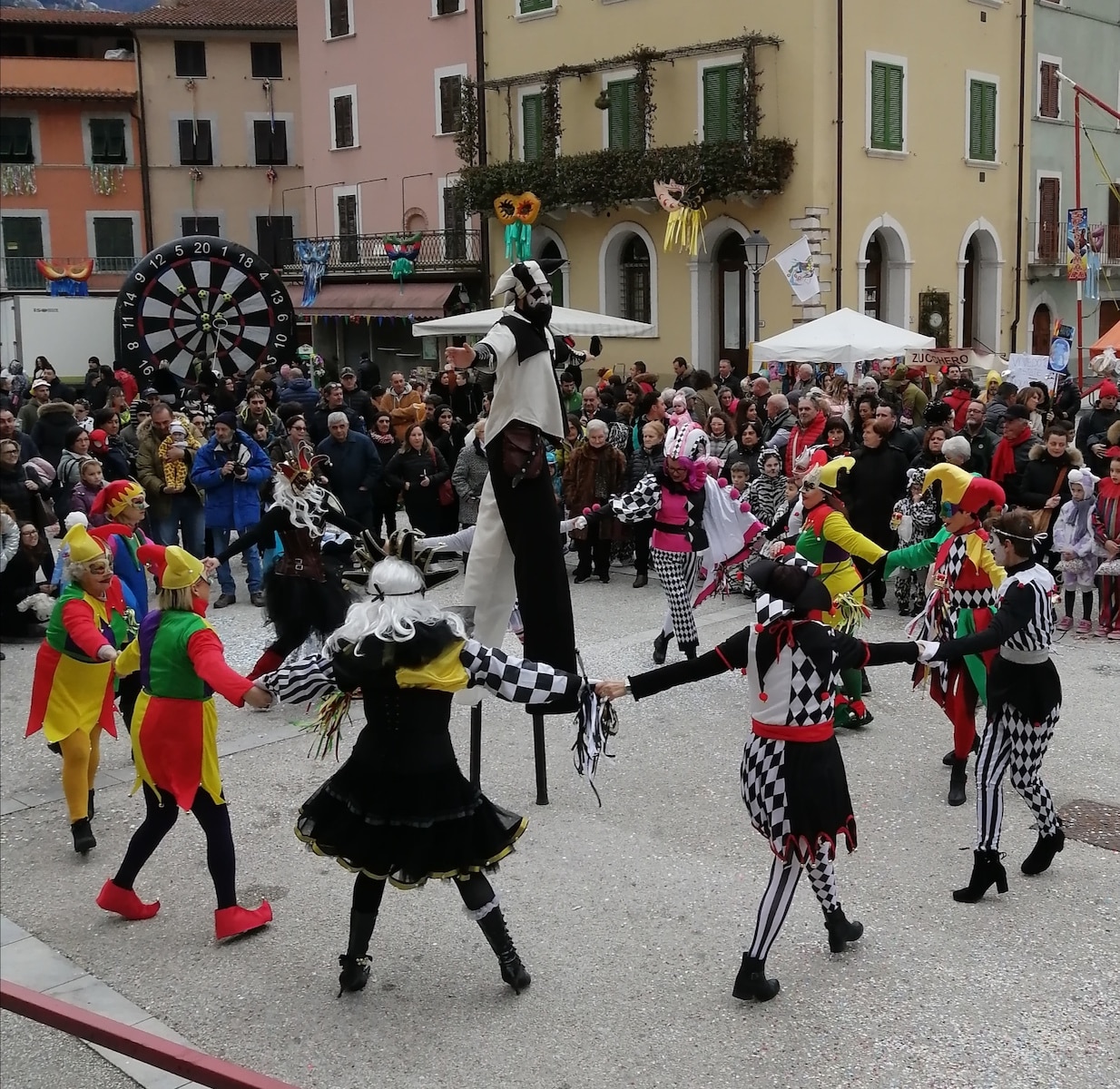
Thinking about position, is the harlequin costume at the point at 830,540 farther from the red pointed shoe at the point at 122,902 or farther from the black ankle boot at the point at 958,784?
the red pointed shoe at the point at 122,902

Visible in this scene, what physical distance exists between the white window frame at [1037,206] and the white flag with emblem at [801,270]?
1079cm

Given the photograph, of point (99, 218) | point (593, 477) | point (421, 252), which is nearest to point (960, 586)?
point (593, 477)

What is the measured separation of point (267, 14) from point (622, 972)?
1665 inches

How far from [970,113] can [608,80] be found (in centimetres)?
775

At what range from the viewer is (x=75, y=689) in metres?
6.92

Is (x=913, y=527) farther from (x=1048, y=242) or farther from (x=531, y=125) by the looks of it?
(x=1048, y=242)

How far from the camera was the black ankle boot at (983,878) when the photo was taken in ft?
19.1

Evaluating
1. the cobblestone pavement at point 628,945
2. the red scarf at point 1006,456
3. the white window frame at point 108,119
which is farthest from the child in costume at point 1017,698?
the white window frame at point 108,119

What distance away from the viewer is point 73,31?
140 ft

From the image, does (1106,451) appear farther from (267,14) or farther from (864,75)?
(267,14)

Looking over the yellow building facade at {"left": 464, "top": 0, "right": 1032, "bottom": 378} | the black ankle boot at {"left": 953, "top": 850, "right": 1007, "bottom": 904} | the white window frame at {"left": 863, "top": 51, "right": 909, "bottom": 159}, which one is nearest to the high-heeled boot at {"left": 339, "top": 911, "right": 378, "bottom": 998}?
the black ankle boot at {"left": 953, "top": 850, "right": 1007, "bottom": 904}

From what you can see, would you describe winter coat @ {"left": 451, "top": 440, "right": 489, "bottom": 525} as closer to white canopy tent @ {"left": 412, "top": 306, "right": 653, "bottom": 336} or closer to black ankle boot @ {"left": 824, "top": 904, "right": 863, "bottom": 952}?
white canopy tent @ {"left": 412, "top": 306, "right": 653, "bottom": 336}

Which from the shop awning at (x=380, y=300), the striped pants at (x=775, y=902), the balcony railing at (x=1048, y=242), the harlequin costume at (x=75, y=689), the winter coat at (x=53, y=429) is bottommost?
the striped pants at (x=775, y=902)

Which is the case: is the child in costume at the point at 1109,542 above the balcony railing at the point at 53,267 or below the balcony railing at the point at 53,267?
below
